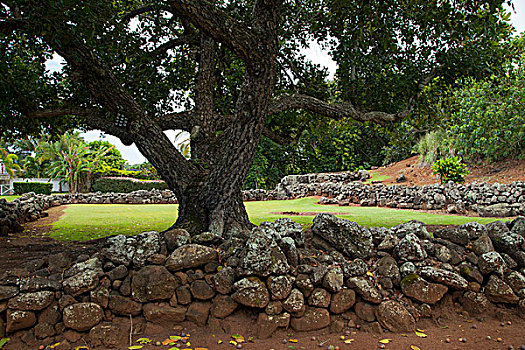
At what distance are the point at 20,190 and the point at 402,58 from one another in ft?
84.9

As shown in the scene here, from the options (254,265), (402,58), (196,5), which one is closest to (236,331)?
(254,265)

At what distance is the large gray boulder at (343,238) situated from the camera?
142 inches

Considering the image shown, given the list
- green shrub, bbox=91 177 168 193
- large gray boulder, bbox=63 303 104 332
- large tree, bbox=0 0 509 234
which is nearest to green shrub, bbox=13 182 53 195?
green shrub, bbox=91 177 168 193

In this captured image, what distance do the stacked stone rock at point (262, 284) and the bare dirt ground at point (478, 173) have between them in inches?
433

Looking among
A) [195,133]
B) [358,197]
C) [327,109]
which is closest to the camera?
[195,133]

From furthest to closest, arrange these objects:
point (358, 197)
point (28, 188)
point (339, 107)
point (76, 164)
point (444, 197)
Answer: point (76, 164) → point (28, 188) → point (358, 197) → point (444, 197) → point (339, 107)

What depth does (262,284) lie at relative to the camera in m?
3.13

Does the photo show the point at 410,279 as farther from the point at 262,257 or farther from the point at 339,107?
the point at 339,107

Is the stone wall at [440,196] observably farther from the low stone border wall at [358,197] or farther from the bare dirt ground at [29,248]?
the bare dirt ground at [29,248]

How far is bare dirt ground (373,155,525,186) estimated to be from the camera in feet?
41.6

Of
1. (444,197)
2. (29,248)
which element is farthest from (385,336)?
(444,197)

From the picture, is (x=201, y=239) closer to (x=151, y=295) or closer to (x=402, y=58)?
(x=151, y=295)

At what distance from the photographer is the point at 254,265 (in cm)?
321

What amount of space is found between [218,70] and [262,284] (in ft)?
20.2
